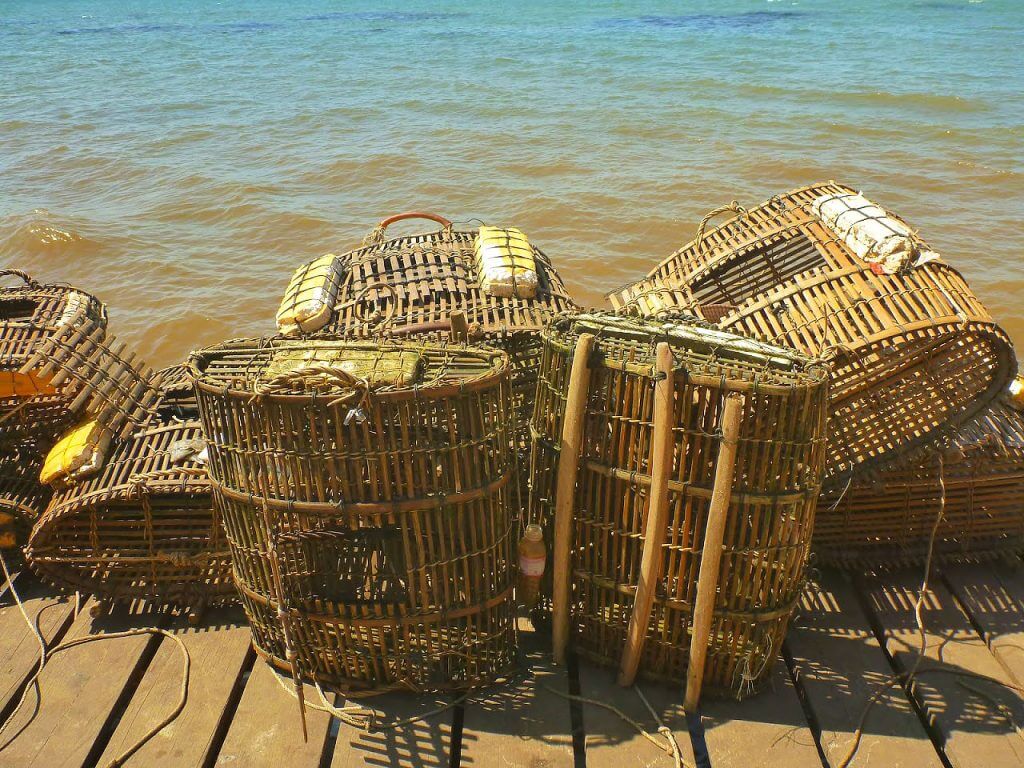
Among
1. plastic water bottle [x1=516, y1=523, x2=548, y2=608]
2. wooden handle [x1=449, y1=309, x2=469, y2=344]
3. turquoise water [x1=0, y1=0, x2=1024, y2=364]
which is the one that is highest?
wooden handle [x1=449, y1=309, x2=469, y2=344]

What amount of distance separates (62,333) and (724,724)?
332 cm

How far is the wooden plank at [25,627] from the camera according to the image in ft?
11.3

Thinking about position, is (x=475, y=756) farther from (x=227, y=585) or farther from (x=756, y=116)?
(x=756, y=116)

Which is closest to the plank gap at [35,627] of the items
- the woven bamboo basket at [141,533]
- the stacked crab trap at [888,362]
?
the woven bamboo basket at [141,533]

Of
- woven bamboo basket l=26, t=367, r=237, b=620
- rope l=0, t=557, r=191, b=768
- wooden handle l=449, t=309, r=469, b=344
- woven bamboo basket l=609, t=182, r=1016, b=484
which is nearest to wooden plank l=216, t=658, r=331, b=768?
rope l=0, t=557, r=191, b=768

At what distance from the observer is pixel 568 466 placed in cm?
304

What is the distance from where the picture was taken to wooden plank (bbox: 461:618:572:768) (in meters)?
3.06

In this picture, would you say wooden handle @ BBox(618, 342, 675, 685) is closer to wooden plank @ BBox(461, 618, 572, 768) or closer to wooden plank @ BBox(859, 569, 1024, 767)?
wooden plank @ BBox(461, 618, 572, 768)

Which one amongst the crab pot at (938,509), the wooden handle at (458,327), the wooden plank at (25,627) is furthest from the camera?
the crab pot at (938,509)

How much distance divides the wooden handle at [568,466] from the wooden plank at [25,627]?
2000mm

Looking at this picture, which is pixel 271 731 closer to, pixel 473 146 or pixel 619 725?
pixel 619 725

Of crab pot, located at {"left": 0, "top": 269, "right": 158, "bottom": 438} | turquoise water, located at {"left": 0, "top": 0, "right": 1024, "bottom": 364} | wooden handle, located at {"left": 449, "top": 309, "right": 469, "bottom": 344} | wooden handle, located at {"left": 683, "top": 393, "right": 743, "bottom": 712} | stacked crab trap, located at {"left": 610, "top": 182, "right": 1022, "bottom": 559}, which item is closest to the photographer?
wooden handle, located at {"left": 683, "top": 393, "right": 743, "bottom": 712}

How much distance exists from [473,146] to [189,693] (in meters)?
11.7

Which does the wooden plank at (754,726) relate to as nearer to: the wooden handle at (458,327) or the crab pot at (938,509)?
the crab pot at (938,509)
